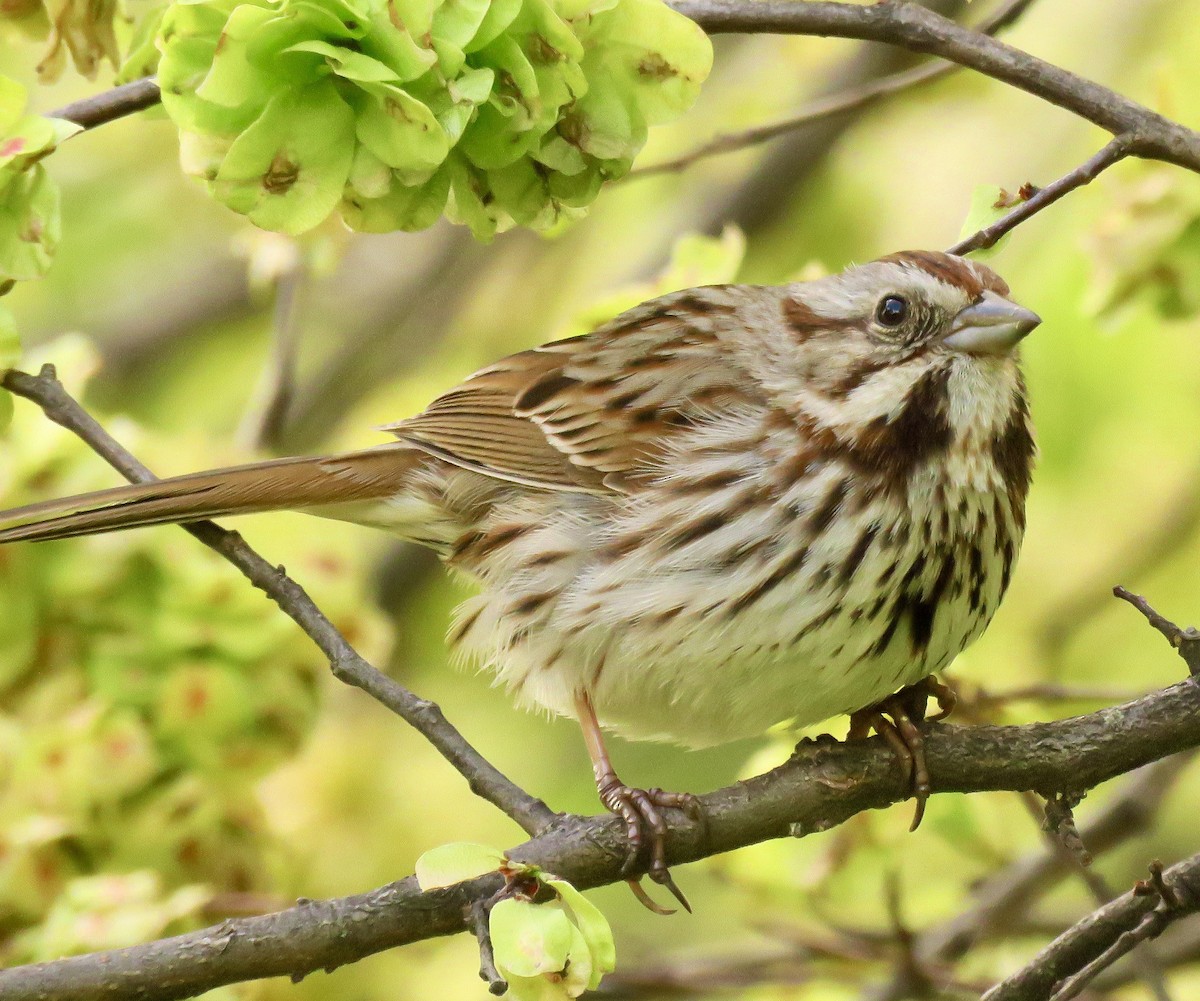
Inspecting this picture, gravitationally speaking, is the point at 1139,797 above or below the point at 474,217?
below

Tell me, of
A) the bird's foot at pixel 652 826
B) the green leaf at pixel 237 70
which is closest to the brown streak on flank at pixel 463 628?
the bird's foot at pixel 652 826

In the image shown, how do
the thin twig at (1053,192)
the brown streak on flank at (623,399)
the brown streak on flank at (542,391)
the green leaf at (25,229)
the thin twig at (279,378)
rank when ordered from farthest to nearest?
the thin twig at (279,378)
the brown streak on flank at (542,391)
the brown streak on flank at (623,399)
the thin twig at (1053,192)
the green leaf at (25,229)

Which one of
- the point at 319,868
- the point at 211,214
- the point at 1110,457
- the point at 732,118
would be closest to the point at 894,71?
the point at 732,118

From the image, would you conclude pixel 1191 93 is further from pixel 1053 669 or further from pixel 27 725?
pixel 27 725

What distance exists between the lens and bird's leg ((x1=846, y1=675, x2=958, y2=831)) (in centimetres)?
260

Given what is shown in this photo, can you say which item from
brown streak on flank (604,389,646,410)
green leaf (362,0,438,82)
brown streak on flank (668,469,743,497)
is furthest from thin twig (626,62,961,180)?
green leaf (362,0,438,82)

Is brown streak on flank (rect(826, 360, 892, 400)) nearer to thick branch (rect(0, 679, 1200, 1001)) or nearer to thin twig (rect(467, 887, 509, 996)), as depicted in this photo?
thick branch (rect(0, 679, 1200, 1001))

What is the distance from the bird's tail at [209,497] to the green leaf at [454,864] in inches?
37.9

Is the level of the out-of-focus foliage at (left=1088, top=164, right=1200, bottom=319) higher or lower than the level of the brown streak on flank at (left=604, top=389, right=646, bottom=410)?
lower

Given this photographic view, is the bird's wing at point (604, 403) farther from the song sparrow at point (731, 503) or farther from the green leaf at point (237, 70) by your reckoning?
the green leaf at point (237, 70)

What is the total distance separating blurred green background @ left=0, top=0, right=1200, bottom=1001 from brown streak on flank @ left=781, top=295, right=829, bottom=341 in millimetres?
142

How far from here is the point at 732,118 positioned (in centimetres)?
430

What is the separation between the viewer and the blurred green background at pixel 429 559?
9.57ft

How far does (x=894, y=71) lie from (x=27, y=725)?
295 cm
